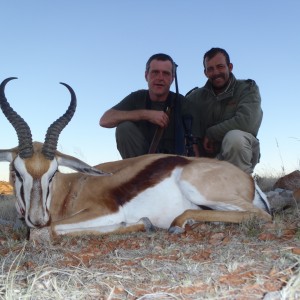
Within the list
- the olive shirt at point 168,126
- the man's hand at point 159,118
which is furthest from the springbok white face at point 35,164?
the olive shirt at point 168,126

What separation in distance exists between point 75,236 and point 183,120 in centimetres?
312

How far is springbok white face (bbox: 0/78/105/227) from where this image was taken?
13.6 ft

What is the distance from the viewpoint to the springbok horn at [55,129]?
4.45 m

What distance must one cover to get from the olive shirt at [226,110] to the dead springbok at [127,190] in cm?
210

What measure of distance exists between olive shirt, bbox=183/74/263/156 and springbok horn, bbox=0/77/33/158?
3.23 m

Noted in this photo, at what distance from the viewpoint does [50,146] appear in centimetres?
446

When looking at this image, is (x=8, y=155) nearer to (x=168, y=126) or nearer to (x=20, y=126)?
(x=20, y=126)

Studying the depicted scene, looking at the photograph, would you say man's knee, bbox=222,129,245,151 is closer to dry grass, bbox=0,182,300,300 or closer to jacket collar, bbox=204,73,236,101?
jacket collar, bbox=204,73,236,101

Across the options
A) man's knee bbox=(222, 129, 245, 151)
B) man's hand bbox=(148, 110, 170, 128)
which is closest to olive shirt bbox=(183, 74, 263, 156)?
man's knee bbox=(222, 129, 245, 151)

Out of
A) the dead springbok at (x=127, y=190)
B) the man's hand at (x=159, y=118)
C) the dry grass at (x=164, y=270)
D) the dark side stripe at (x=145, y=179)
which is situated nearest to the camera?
the dry grass at (x=164, y=270)

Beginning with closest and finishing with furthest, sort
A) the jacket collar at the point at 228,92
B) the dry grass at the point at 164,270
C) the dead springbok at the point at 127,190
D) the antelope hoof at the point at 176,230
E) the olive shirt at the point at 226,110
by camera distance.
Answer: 1. the dry grass at the point at 164,270
2. the antelope hoof at the point at 176,230
3. the dead springbok at the point at 127,190
4. the olive shirt at the point at 226,110
5. the jacket collar at the point at 228,92

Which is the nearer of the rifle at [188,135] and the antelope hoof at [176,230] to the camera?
the antelope hoof at [176,230]

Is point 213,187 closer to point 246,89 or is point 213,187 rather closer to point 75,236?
point 75,236

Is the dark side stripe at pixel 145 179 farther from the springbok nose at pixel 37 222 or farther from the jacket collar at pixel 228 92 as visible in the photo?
the jacket collar at pixel 228 92
